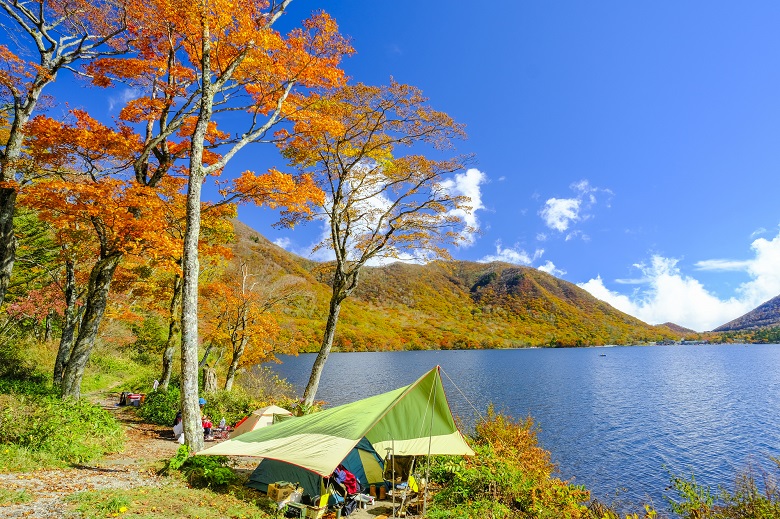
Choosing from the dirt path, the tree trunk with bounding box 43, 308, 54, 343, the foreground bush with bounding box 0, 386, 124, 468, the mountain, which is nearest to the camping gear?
the dirt path

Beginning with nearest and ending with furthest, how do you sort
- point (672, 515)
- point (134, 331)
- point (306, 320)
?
point (672, 515) → point (134, 331) → point (306, 320)

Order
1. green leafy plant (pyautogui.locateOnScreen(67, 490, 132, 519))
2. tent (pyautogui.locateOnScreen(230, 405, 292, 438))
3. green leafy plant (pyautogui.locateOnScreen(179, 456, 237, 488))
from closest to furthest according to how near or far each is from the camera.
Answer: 1. green leafy plant (pyautogui.locateOnScreen(67, 490, 132, 519))
2. green leafy plant (pyautogui.locateOnScreen(179, 456, 237, 488))
3. tent (pyautogui.locateOnScreen(230, 405, 292, 438))

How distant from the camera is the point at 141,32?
14.3m

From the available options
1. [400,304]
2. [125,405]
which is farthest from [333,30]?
[400,304]

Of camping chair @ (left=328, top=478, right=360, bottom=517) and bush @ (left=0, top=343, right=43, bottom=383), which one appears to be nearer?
camping chair @ (left=328, top=478, right=360, bottom=517)

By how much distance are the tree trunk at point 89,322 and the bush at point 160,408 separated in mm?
3148

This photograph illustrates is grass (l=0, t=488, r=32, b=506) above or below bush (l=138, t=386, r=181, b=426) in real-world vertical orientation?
above

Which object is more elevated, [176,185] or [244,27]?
[244,27]

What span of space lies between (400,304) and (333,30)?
173989 mm

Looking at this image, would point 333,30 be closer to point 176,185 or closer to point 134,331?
point 176,185

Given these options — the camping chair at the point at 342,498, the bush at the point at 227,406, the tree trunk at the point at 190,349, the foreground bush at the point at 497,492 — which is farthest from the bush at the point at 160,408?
the foreground bush at the point at 497,492

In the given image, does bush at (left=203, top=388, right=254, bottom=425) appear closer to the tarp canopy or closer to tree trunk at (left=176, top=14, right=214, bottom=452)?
tree trunk at (left=176, top=14, right=214, bottom=452)

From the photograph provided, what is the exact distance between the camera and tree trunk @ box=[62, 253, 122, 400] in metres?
13.8

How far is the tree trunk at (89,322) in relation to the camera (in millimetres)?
13773
